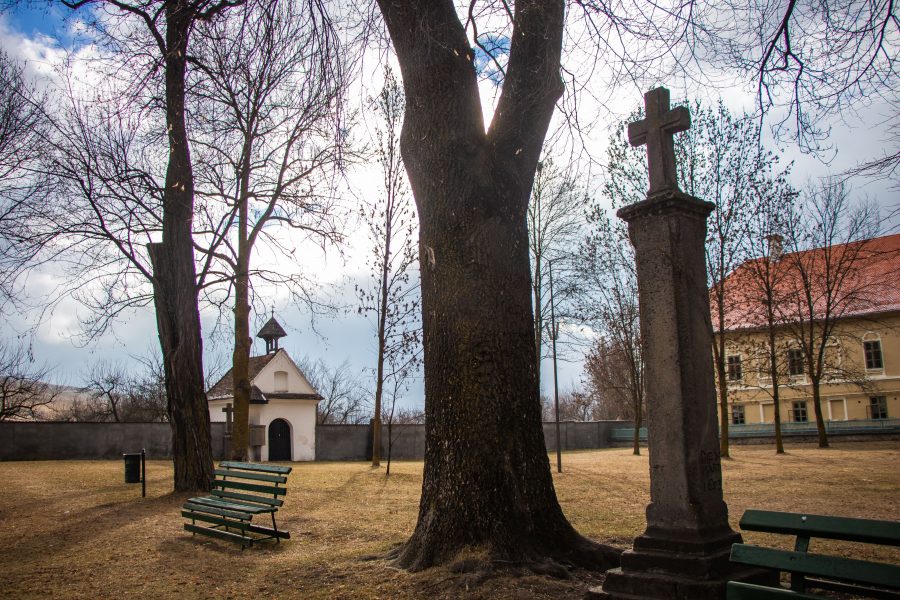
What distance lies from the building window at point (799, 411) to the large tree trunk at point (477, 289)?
136 feet

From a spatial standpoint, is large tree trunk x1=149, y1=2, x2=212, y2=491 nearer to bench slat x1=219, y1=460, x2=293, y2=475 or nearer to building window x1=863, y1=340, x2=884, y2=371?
bench slat x1=219, y1=460, x2=293, y2=475

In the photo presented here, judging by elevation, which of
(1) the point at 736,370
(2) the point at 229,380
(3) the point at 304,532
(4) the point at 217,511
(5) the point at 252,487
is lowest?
(3) the point at 304,532

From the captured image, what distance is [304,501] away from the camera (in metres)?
13.8

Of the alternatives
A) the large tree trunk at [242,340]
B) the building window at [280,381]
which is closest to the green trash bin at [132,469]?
the large tree trunk at [242,340]

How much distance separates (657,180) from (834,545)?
5.21 m

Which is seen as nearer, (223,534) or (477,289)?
(477,289)

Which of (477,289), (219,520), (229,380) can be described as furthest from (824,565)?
(229,380)

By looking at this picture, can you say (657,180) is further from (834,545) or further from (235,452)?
(235,452)

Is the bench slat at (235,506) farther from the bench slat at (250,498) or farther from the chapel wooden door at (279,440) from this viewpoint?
the chapel wooden door at (279,440)

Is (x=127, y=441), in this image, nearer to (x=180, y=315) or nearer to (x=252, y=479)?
(x=180, y=315)

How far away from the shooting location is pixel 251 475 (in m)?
9.77

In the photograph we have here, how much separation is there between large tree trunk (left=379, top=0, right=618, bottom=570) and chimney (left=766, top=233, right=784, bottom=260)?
2174cm

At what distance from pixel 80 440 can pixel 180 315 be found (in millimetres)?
19413

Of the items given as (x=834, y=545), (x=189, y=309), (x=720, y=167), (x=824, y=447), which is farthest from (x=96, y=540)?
(x=824, y=447)
